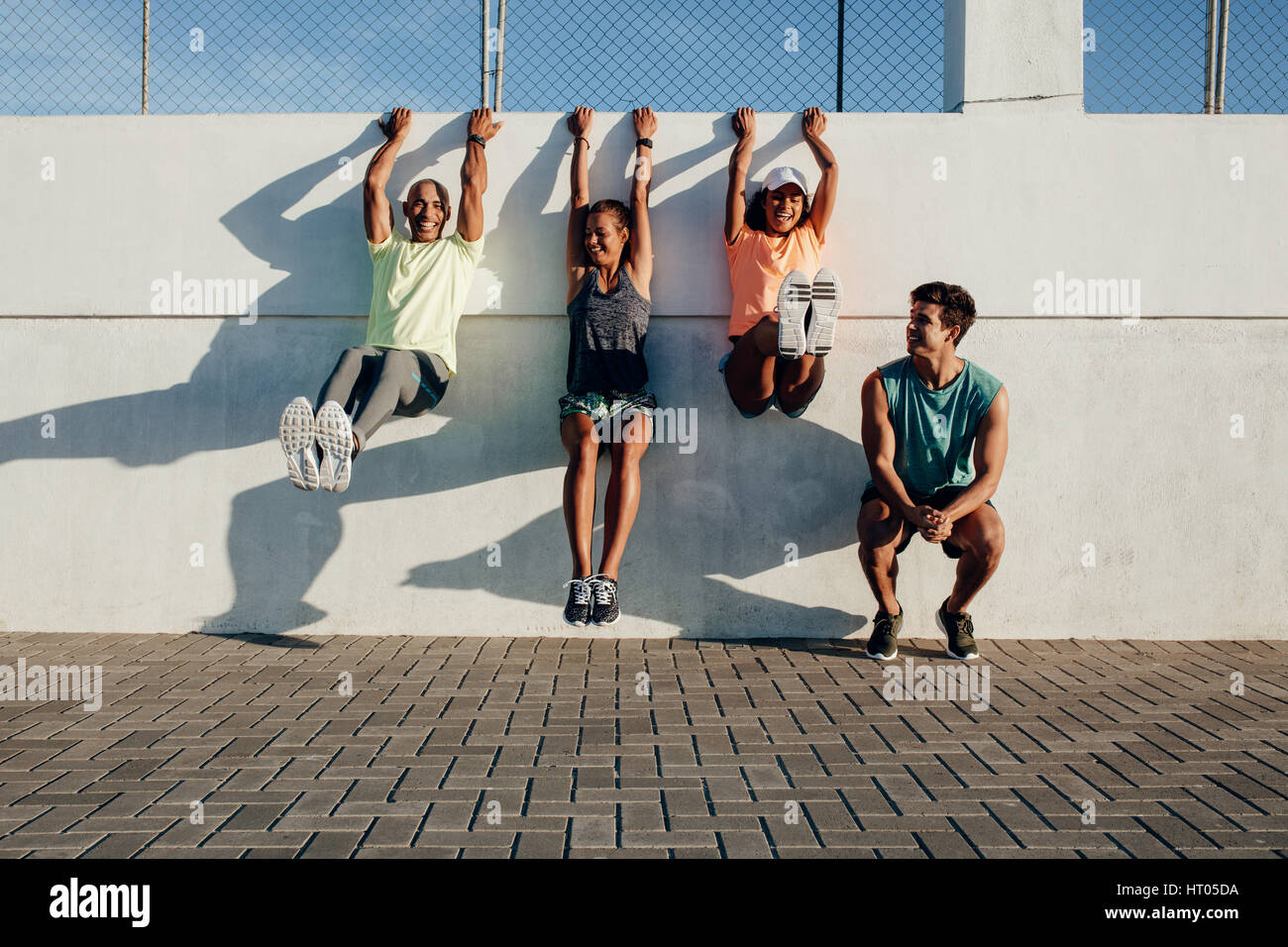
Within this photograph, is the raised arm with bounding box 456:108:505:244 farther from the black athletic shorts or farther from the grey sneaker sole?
the grey sneaker sole

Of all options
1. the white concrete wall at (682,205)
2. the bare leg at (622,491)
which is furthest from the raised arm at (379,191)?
the bare leg at (622,491)

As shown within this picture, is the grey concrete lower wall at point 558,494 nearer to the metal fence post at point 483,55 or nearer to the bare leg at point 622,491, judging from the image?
the bare leg at point 622,491

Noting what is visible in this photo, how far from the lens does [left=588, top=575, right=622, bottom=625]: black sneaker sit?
467 cm

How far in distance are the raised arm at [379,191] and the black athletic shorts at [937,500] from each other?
303cm

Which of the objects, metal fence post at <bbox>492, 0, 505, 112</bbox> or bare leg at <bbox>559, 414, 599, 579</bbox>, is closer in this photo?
bare leg at <bbox>559, 414, 599, 579</bbox>

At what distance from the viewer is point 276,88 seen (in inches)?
223

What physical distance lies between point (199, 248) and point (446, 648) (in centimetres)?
276

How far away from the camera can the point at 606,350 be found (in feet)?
17.1

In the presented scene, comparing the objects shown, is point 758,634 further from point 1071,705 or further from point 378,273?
point 378,273

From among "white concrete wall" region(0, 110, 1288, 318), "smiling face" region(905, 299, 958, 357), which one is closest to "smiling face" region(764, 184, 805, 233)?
"white concrete wall" region(0, 110, 1288, 318)

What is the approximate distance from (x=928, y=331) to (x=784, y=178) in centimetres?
116

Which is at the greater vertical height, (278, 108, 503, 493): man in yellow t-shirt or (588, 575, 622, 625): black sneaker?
(278, 108, 503, 493): man in yellow t-shirt

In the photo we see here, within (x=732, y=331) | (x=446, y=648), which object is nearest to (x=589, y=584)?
(x=446, y=648)

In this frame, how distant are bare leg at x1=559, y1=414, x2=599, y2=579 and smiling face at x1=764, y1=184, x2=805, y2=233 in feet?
4.99
